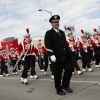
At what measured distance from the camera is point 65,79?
6.30 meters

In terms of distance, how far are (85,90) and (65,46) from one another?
138 cm

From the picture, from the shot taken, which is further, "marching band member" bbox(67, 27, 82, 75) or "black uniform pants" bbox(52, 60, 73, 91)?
"marching band member" bbox(67, 27, 82, 75)

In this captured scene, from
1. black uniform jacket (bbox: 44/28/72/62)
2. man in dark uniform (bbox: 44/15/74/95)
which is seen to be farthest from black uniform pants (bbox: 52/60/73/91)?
black uniform jacket (bbox: 44/28/72/62)

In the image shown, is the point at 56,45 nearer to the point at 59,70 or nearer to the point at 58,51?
the point at 58,51

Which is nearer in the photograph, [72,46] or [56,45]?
[56,45]

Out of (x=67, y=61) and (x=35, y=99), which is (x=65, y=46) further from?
(x=35, y=99)

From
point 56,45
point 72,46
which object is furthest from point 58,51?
point 72,46

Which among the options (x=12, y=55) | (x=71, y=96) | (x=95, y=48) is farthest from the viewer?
(x=12, y=55)

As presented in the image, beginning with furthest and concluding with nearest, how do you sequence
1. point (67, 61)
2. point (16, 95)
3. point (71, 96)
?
1. point (16, 95)
2. point (67, 61)
3. point (71, 96)

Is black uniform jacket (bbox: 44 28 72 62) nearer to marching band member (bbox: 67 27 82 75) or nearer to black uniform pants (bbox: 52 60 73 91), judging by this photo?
black uniform pants (bbox: 52 60 73 91)

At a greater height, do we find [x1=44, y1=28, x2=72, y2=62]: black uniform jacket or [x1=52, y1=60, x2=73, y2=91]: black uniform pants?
[x1=44, y1=28, x2=72, y2=62]: black uniform jacket

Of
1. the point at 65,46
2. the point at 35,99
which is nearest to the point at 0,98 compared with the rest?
the point at 35,99

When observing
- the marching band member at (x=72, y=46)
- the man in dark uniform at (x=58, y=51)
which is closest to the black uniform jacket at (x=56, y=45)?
the man in dark uniform at (x=58, y=51)

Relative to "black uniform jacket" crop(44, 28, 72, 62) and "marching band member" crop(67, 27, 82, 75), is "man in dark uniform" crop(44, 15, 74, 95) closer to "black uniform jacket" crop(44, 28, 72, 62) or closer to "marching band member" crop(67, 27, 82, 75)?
"black uniform jacket" crop(44, 28, 72, 62)
